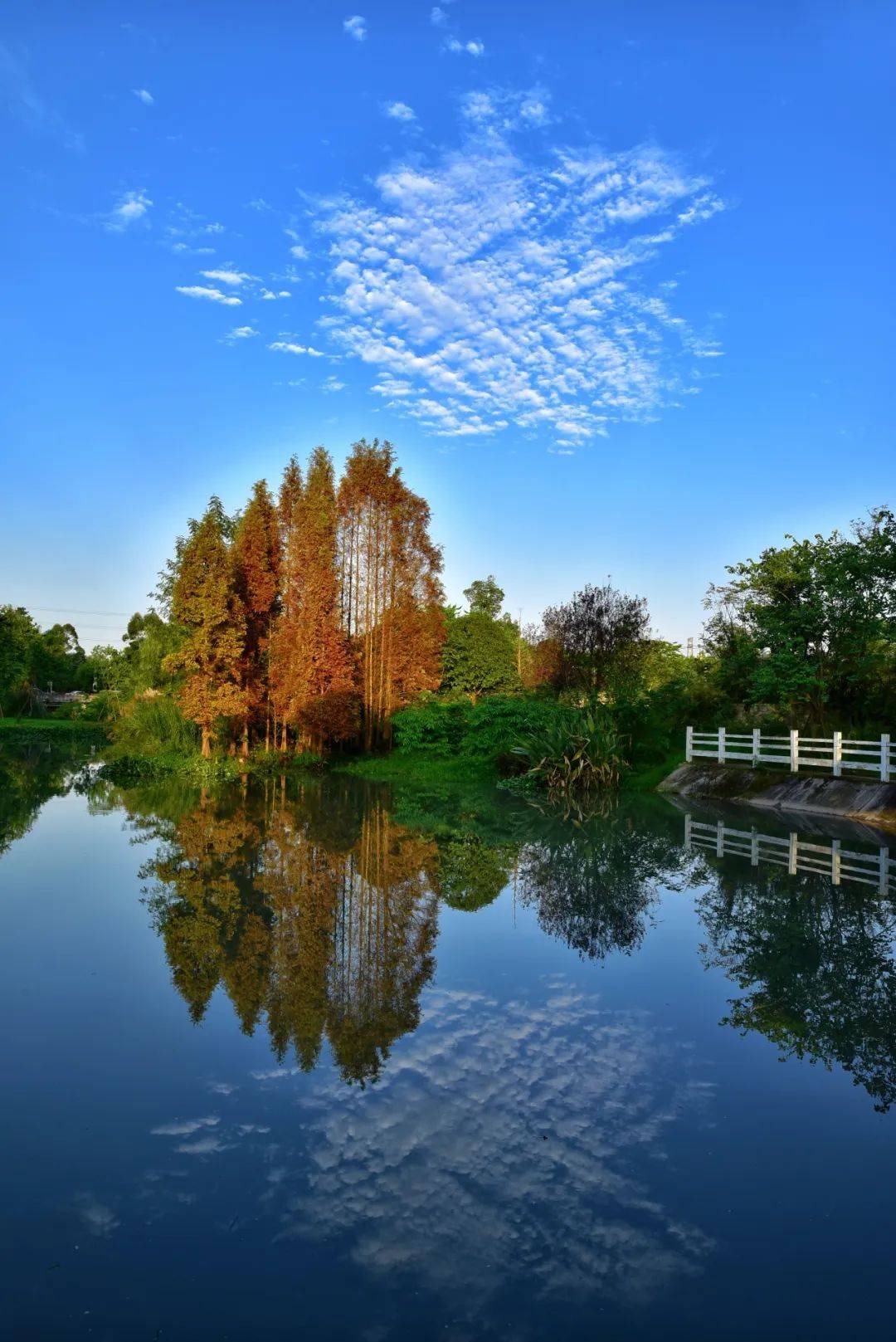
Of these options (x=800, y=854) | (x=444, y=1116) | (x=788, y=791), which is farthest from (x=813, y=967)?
(x=788, y=791)

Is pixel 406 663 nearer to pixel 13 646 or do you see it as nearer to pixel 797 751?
pixel 797 751

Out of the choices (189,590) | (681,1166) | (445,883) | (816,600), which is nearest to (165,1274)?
(681,1166)

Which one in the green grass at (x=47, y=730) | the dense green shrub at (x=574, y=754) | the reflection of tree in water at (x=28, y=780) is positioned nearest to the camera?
the reflection of tree in water at (x=28, y=780)

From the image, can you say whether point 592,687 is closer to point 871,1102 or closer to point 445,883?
point 445,883

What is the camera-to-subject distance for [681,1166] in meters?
3.62

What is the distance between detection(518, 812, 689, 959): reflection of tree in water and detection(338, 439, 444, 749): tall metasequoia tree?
59.2 ft

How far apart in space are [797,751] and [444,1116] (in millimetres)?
18624

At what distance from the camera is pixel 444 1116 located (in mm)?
4039

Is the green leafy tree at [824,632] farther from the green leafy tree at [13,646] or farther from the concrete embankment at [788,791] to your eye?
the green leafy tree at [13,646]

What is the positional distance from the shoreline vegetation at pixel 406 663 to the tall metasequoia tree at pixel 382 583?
0.08 m

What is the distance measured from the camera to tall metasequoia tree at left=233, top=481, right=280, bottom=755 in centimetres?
3031

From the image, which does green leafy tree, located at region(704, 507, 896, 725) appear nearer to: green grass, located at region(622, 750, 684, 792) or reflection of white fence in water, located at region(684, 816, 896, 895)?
Answer: green grass, located at region(622, 750, 684, 792)

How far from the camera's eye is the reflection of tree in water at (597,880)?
305 inches

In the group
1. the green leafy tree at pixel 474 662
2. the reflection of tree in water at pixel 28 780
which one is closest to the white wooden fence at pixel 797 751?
the reflection of tree in water at pixel 28 780
